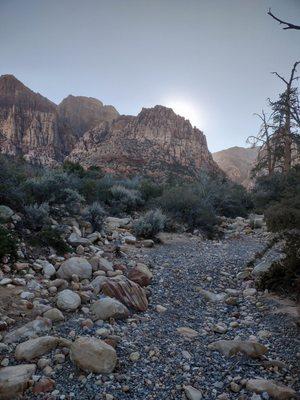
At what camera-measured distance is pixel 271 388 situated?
2.36 metres

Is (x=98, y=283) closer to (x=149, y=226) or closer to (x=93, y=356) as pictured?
(x=93, y=356)

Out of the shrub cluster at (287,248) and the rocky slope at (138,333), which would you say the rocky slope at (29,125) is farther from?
the shrub cluster at (287,248)

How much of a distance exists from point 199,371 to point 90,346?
96 centimetres

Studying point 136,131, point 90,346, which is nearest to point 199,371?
point 90,346

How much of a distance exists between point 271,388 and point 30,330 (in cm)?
219

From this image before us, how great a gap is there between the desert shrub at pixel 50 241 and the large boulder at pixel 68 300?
1.63 metres

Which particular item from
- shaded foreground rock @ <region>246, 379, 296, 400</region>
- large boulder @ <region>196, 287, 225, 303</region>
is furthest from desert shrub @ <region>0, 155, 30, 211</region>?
shaded foreground rock @ <region>246, 379, 296, 400</region>

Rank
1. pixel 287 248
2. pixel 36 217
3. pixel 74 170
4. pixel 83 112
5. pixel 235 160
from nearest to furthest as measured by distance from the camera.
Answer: pixel 287 248
pixel 36 217
pixel 74 170
pixel 83 112
pixel 235 160

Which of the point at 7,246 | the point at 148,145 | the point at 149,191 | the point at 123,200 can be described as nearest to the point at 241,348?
the point at 7,246

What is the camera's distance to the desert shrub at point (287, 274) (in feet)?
13.5

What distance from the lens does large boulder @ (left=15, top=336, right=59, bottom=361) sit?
8.98 ft

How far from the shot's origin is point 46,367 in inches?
104

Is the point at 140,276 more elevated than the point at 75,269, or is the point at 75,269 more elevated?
the point at 75,269

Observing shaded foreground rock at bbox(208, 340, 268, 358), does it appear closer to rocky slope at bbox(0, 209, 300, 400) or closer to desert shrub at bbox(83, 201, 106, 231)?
rocky slope at bbox(0, 209, 300, 400)
